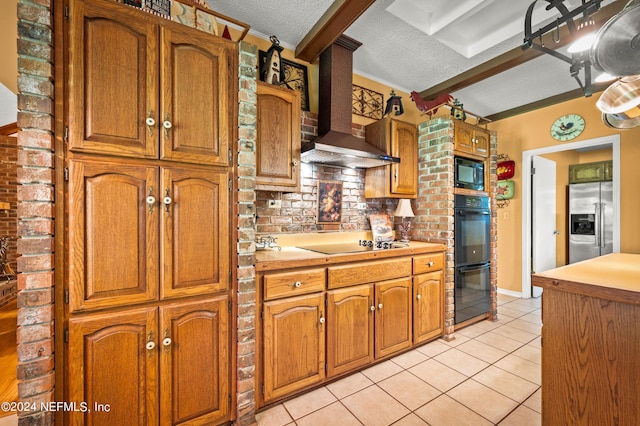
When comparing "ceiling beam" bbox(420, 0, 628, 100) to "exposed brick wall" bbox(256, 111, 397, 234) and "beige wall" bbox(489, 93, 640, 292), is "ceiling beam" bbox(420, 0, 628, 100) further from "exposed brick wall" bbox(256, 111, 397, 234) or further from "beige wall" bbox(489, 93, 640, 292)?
"beige wall" bbox(489, 93, 640, 292)

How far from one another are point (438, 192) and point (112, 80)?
108 inches

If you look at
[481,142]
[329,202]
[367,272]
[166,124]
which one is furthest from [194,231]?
[481,142]

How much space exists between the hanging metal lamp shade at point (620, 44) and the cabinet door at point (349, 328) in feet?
5.93

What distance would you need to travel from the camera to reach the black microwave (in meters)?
2.88

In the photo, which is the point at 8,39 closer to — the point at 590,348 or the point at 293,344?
the point at 293,344

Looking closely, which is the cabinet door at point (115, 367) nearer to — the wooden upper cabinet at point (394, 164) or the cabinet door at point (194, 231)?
the cabinet door at point (194, 231)

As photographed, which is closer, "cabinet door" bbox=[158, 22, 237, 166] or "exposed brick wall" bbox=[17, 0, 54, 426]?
"exposed brick wall" bbox=[17, 0, 54, 426]

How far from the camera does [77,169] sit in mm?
1205

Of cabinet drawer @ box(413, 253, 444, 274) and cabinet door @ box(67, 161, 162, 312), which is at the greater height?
cabinet door @ box(67, 161, 162, 312)

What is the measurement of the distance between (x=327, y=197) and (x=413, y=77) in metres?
1.86

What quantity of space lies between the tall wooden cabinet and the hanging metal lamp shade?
70.2 inches

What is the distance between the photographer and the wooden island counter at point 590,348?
117 centimetres

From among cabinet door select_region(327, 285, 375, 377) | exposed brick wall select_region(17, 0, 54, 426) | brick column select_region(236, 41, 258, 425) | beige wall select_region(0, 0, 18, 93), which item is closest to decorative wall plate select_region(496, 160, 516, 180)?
cabinet door select_region(327, 285, 375, 377)

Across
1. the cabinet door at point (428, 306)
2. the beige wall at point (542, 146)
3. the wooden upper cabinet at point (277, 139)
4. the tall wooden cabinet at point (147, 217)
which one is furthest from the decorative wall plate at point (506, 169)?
the tall wooden cabinet at point (147, 217)
